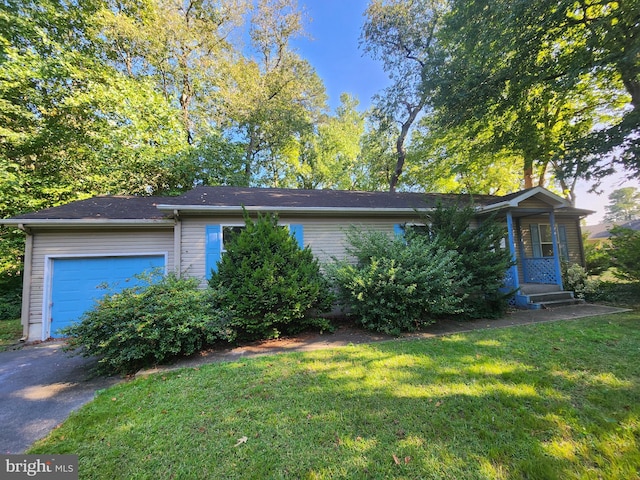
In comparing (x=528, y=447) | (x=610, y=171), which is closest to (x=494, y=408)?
(x=528, y=447)

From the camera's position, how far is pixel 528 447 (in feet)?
7.16

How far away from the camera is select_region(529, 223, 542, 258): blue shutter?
10.1 meters

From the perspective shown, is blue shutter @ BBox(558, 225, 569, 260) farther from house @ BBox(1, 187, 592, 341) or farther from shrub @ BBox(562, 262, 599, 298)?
house @ BBox(1, 187, 592, 341)

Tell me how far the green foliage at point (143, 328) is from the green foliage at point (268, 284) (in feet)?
1.66

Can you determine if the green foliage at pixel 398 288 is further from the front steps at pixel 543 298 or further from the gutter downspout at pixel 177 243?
the gutter downspout at pixel 177 243

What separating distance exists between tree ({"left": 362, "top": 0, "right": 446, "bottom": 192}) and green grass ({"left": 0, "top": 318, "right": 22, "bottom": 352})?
16.9m

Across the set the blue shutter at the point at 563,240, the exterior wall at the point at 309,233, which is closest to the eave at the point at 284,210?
the exterior wall at the point at 309,233

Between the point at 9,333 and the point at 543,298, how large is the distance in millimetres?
15667

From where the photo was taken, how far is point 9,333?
277 inches

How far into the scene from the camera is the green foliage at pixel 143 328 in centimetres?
399

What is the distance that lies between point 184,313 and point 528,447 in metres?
4.74

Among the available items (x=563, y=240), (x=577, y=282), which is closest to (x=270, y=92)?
(x=563, y=240)

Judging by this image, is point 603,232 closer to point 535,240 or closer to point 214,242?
point 535,240

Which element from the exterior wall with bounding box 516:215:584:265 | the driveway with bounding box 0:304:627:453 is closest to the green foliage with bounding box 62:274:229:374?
the driveway with bounding box 0:304:627:453
